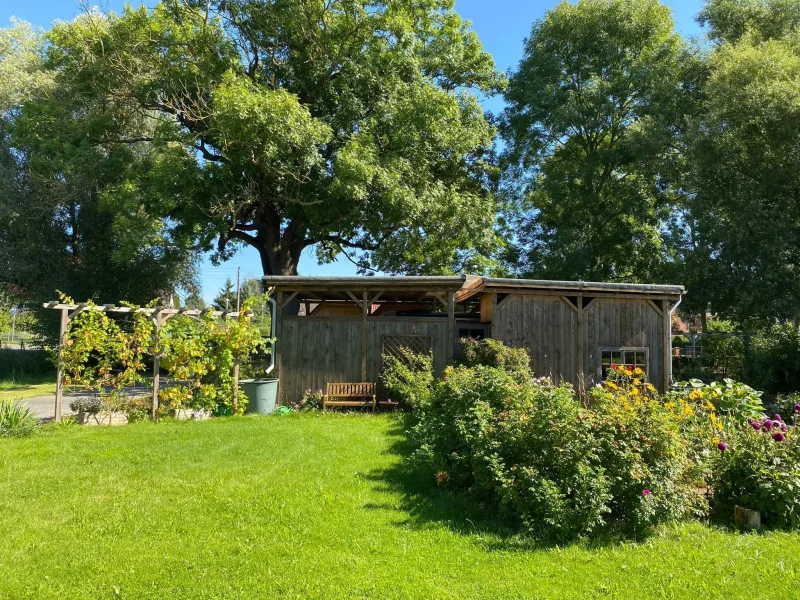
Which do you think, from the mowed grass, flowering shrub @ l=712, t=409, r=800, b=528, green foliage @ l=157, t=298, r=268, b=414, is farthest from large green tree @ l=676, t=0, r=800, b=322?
green foliage @ l=157, t=298, r=268, b=414

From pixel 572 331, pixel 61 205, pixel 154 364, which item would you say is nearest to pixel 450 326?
pixel 572 331

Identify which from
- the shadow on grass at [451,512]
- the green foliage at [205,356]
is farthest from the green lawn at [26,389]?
the shadow on grass at [451,512]

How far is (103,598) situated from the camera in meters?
3.19

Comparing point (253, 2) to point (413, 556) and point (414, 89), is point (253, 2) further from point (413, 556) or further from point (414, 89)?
point (413, 556)

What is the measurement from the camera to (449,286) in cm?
1131

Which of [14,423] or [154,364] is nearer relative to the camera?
[14,423]

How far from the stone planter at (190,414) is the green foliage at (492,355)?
18.6 feet

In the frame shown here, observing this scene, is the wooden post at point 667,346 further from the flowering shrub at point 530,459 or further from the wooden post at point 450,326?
the flowering shrub at point 530,459

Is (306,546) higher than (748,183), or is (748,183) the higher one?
(748,183)

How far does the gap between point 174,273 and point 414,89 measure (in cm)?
1322

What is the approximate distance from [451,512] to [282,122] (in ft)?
39.8

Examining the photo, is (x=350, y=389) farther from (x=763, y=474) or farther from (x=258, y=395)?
(x=763, y=474)

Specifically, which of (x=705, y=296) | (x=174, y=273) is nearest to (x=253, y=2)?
(x=174, y=273)

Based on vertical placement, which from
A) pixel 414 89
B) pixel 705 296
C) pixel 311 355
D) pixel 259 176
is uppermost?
pixel 414 89
